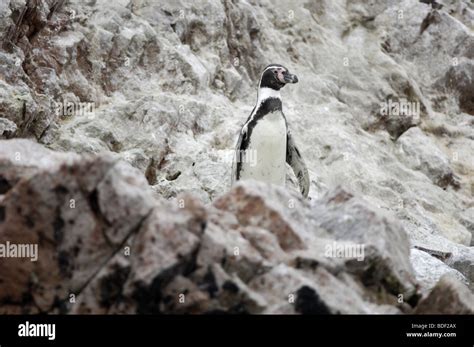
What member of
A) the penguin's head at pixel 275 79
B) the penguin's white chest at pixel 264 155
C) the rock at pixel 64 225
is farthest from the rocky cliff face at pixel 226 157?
the penguin's head at pixel 275 79

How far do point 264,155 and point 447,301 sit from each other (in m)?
4.26

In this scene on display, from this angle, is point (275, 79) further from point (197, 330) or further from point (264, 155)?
point (197, 330)

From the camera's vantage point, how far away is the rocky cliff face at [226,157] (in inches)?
169

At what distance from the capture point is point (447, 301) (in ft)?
15.8

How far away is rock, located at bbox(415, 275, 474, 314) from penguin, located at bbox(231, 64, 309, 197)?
4055mm

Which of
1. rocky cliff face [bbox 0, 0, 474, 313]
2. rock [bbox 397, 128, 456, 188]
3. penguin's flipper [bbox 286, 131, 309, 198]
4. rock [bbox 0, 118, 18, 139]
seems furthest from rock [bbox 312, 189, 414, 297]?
rock [bbox 397, 128, 456, 188]

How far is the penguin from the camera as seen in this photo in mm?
8820

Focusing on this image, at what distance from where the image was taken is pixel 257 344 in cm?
439

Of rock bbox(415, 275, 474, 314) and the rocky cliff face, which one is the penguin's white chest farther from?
rock bbox(415, 275, 474, 314)

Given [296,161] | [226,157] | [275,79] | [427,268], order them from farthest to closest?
[226,157] → [296,161] → [275,79] → [427,268]

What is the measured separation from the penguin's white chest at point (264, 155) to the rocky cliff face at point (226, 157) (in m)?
1.01

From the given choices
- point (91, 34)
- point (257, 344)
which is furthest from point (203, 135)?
point (257, 344)

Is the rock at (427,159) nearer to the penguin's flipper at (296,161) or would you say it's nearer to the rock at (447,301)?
the penguin's flipper at (296,161)

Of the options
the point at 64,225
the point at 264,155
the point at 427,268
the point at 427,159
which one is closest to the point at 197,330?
the point at 64,225
